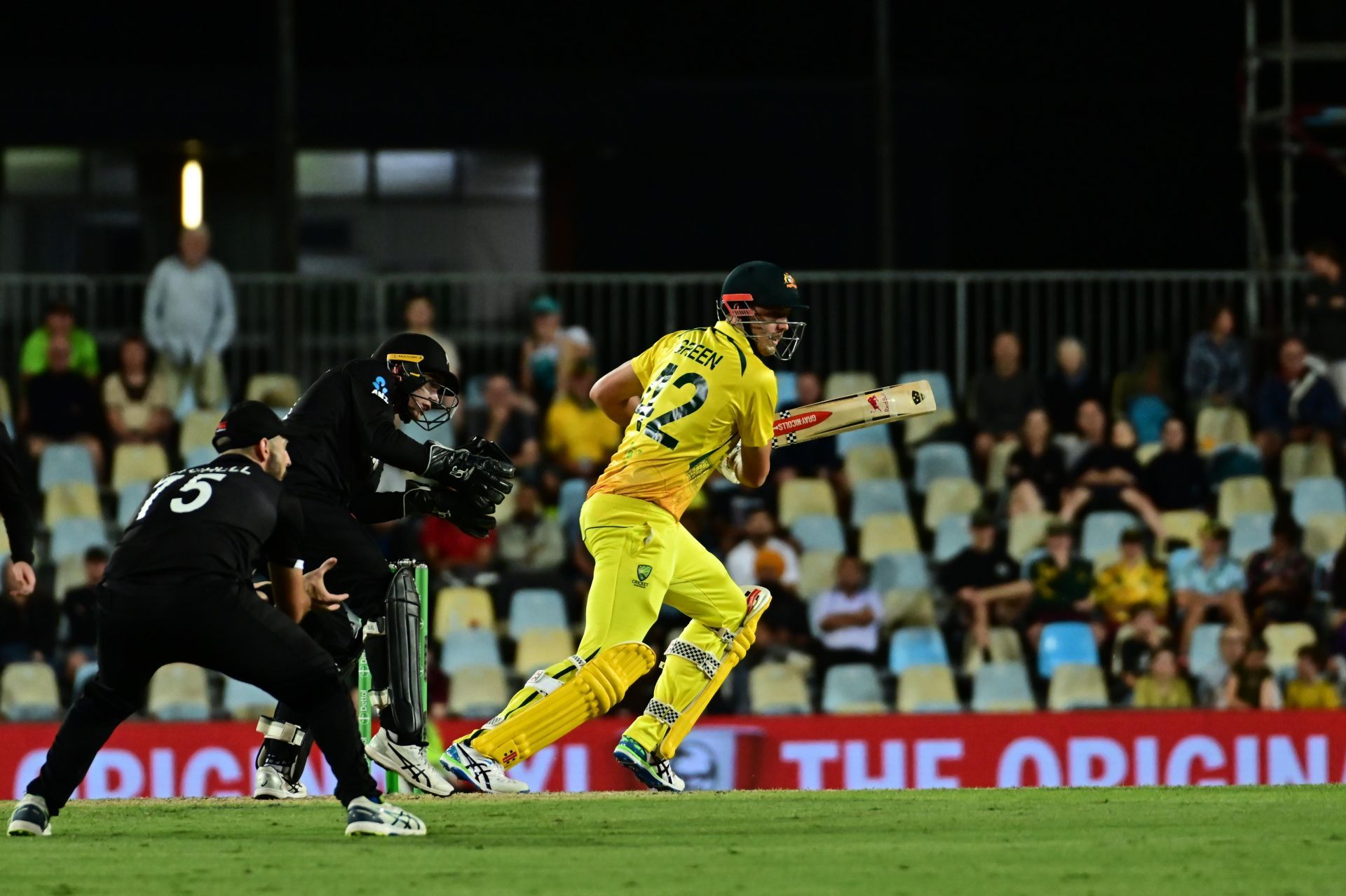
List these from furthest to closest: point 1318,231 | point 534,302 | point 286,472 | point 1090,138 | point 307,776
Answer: point 1090,138
point 1318,231
point 534,302
point 307,776
point 286,472

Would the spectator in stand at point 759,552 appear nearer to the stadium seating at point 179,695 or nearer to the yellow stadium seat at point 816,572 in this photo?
the yellow stadium seat at point 816,572

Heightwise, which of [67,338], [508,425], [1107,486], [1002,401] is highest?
[67,338]

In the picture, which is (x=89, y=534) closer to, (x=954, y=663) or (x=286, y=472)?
(x=954, y=663)

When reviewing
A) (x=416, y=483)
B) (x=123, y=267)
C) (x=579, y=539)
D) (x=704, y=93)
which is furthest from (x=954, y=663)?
(x=123, y=267)

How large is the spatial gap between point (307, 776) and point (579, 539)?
3099 millimetres

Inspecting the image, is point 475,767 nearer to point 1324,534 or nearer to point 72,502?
point 72,502

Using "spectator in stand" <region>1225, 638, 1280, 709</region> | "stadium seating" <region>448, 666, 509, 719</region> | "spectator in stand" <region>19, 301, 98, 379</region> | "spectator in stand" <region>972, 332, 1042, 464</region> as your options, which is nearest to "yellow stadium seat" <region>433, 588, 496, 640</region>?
"stadium seating" <region>448, 666, 509, 719</region>

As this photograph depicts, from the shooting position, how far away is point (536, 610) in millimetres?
16234

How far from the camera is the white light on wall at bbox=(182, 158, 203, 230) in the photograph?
23.9 meters

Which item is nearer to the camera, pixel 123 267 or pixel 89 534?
pixel 89 534

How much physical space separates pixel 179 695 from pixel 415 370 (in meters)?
6.59

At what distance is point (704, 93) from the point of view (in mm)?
23594

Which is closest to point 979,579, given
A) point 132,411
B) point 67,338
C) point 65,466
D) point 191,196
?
point 132,411

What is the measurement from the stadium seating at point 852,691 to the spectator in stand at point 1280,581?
283cm
